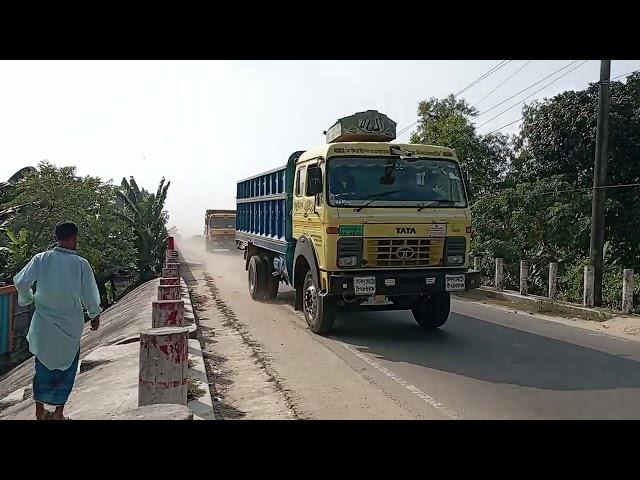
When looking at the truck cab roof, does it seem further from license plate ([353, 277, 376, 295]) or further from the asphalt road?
the asphalt road

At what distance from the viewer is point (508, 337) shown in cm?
868

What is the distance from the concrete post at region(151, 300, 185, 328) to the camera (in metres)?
6.48

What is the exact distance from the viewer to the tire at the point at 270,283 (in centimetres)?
1221

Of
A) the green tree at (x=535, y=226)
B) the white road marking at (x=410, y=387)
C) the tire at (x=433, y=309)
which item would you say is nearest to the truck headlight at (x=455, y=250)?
the tire at (x=433, y=309)

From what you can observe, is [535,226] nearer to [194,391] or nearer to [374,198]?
[374,198]

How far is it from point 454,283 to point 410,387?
242 cm

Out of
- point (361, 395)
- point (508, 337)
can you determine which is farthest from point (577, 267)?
point (361, 395)

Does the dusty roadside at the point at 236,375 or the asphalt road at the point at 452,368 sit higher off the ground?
the asphalt road at the point at 452,368

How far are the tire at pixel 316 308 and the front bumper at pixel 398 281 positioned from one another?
22.0 inches

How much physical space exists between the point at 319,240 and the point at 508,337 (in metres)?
3.19

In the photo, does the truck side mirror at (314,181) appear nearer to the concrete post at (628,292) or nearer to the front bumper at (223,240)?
the concrete post at (628,292)

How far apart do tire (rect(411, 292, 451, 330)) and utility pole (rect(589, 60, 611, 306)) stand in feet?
15.6
